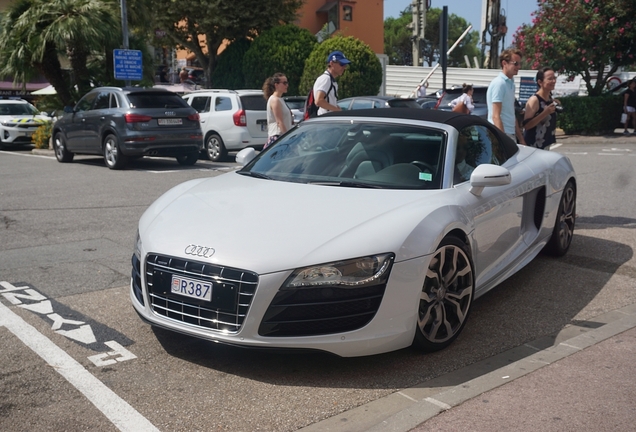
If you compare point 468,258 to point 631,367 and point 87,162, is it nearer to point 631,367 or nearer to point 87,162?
point 631,367

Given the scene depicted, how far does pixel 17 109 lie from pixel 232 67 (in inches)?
408

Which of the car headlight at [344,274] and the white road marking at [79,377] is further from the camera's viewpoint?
Result: the car headlight at [344,274]

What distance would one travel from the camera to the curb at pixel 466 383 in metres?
3.63

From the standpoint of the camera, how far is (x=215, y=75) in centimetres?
3203

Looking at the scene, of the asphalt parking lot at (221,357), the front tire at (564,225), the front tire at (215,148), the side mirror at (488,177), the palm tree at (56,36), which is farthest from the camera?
the palm tree at (56,36)

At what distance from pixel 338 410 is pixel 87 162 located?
14242mm

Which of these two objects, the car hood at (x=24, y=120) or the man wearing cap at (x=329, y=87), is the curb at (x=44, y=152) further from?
the man wearing cap at (x=329, y=87)

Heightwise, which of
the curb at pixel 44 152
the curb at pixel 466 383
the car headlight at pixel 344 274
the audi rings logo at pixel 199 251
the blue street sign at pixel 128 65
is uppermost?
the blue street sign at pixel 128 65

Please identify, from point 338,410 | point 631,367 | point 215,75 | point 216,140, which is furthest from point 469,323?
point 215,75

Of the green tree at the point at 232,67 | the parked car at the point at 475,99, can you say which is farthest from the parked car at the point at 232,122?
the green tree at the point at 232,67

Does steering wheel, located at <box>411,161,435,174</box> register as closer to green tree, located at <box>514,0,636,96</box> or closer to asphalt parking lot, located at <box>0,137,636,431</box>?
asphalt parking lot, located at <box>0,137,636,431</box>

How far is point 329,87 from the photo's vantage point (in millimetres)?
8797

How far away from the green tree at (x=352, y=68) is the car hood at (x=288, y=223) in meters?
22.5

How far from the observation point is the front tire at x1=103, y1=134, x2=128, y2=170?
14789mm
